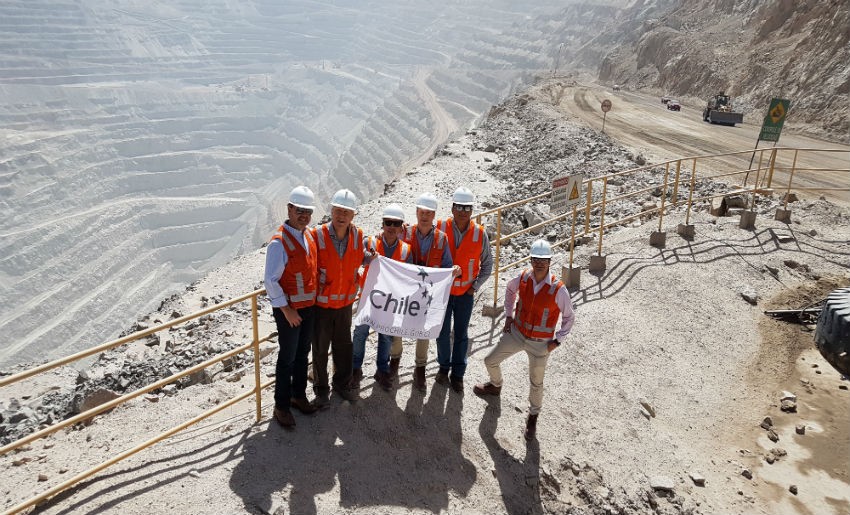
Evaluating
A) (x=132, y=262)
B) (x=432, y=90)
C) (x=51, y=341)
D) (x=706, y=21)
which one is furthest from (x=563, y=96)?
(x=432, y=90)

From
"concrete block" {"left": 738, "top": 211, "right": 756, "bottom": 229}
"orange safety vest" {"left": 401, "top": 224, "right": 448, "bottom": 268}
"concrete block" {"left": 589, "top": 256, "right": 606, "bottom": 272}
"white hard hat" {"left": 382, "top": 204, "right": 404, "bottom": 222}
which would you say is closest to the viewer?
"white hard hat" {"left": 382, "top": 204, "right": 404, "bottom": 222}

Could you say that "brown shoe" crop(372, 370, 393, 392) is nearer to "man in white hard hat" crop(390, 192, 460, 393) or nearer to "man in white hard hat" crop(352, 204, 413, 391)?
"man in white hard hat" crop(352, 204, 413, 391)

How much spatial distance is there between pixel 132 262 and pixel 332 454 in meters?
75.3

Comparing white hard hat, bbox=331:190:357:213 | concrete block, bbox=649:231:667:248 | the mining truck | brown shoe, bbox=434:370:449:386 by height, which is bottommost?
brown shoe, bbox=434:370:449:386

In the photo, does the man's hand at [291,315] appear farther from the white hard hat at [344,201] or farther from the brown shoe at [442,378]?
the brown shoe at [442,378]

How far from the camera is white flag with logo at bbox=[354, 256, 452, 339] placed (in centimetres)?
533

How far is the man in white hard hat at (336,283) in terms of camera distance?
15.9 ft

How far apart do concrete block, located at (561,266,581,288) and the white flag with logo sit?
13.3ft

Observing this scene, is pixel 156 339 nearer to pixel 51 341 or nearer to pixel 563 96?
pixel 563 96

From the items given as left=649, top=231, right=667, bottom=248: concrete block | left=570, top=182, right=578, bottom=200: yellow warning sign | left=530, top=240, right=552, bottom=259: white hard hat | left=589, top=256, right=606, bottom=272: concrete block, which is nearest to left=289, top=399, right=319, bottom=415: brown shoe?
left=530, top=240, right=552, bottom=259: white hard hat

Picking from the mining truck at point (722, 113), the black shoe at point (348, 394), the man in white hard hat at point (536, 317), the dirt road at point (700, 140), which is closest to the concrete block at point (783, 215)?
the dirt road at point (700, 140)

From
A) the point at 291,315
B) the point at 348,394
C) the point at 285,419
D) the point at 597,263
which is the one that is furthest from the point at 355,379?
the point at 597,263

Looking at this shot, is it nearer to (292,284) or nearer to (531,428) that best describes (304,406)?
(292,284)

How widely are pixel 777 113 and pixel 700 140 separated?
48.1 feet
